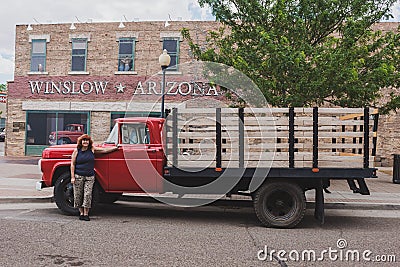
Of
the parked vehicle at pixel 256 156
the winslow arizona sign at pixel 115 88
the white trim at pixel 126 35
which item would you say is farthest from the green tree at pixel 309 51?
the white trim at pixel 126 35

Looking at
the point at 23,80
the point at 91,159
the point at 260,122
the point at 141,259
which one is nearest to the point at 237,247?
the point at 141,259

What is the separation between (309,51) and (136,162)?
239 inches

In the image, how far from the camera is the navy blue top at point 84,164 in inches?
321

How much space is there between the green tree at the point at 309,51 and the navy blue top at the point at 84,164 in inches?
203

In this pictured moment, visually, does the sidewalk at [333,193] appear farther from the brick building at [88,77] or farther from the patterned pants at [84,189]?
the brick building at [88,77]

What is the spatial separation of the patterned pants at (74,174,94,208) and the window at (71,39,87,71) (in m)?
14.1

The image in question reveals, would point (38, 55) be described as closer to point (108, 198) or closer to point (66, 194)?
point (108, 198)

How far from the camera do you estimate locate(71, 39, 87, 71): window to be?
21.4 meters

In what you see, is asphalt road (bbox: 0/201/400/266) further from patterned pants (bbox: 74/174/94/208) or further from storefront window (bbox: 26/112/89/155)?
storefront window (bbox: 26/112/89/155)

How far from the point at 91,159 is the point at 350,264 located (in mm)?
4914

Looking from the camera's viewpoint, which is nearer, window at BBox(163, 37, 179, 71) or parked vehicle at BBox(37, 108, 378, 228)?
parked vehicle at BBox(37, 108, 378, 228)

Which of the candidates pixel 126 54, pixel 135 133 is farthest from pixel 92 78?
pixel 135 133

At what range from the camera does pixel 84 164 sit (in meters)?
8.16

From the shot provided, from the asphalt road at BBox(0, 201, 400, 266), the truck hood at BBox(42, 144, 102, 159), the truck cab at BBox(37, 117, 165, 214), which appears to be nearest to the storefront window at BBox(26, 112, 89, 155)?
the asphalt road at BBox(0, 201, 400, 266)
